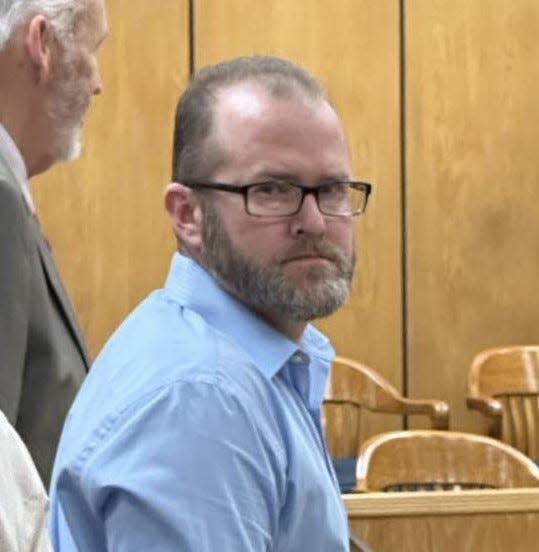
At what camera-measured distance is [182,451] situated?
4.91 feet

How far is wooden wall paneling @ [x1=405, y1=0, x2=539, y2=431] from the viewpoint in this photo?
662cm

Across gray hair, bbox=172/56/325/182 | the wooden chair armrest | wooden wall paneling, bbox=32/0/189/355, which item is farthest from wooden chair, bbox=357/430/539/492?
wooden wall paneling, bbox=32/0/189/355

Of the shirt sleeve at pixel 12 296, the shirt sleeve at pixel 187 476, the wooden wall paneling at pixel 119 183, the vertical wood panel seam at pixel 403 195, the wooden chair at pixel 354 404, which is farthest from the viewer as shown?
the vertical wood panel seam at pixel 403 195

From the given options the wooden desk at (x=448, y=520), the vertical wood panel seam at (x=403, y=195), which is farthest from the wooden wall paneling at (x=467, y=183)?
the wooden desk at (x=448, y=520)

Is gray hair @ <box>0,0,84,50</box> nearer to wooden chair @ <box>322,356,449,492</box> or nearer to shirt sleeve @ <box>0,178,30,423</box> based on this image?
shirt sleeve @ <box>0,178,30,423</box>

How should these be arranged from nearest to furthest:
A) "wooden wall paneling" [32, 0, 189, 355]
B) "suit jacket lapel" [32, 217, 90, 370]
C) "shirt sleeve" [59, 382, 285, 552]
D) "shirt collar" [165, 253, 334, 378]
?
"shirt sleeve" [59, 382, 285, 552] → "shirt collar" [165, 253, 334, 378] → "suit jacket lapel" [32, 217, 90, 370] → "wooden wall paneling" [32, 0, 189, 355]

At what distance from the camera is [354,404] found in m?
5.96

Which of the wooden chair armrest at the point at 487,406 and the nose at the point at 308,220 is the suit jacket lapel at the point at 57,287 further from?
the wooden chair armrest at the point at 487,406

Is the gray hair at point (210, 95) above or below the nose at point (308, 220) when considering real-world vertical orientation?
above

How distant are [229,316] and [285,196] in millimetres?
141

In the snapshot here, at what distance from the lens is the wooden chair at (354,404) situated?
587 centimetres

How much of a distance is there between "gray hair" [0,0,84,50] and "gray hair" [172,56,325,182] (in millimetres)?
633

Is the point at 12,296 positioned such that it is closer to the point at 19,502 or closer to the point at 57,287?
the point at 57,287

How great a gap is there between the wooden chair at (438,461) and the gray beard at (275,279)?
206cm
